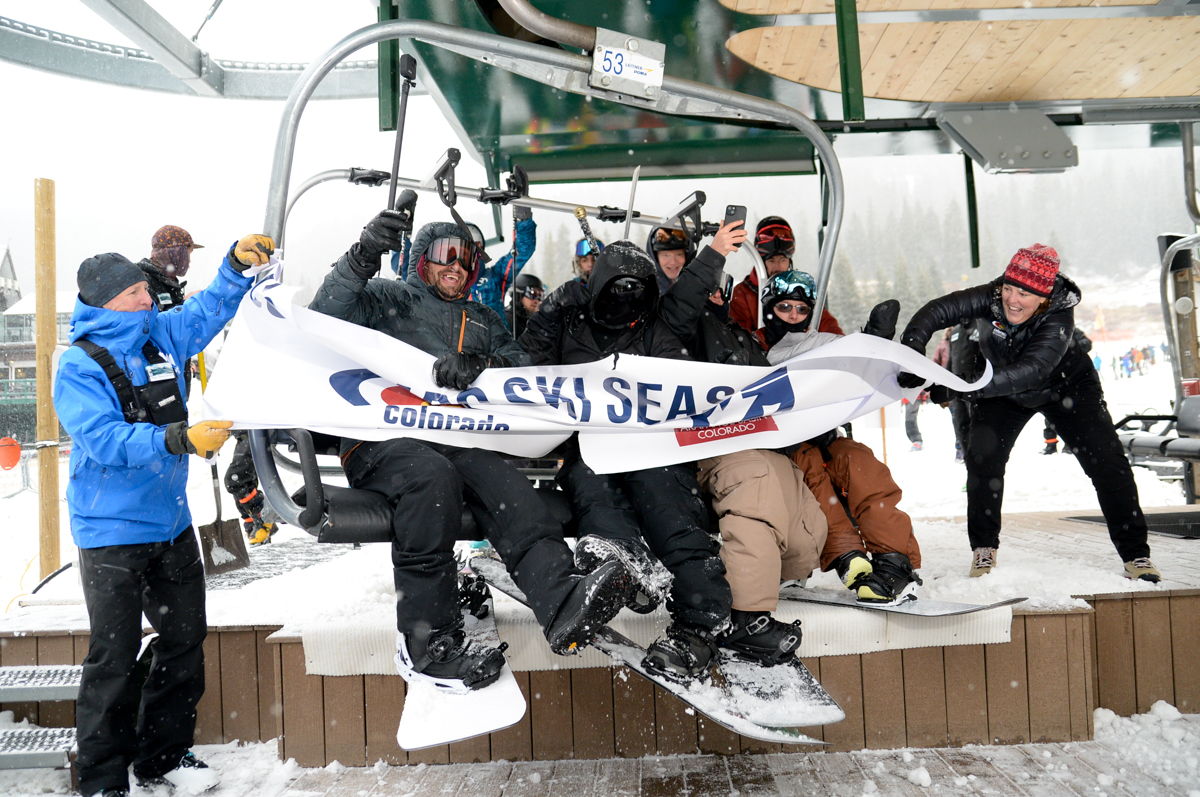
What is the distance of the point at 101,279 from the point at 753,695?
2.46 m

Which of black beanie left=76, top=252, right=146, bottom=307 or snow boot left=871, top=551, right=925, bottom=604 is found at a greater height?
black beanie left=76, top=252, right=146, bottom=307

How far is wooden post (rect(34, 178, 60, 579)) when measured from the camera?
4453 mm

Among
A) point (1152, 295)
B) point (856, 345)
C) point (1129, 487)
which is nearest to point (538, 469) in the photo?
point (856, 345)

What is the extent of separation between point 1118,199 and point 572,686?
995 inches

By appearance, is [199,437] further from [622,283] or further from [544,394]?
[622,283]

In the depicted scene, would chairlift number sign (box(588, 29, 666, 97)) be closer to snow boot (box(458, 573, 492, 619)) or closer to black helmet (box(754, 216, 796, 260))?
black helmet (box(754, 216, 796, 260))

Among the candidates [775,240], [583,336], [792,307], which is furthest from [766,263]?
[583,336]

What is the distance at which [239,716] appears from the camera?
3.35 meters

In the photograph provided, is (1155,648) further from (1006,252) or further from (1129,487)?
(1006,252)

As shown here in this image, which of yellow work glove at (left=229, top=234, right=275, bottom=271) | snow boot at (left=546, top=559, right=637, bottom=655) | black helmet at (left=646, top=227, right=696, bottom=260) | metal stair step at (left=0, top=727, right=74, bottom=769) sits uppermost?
black helmet at (left=646, top=227, right=696, bottom=260)

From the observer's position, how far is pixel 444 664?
96.6 inches

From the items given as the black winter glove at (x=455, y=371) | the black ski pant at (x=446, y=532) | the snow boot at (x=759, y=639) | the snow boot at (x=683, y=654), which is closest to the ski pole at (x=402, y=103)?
the black winter glove at (x=455, y=371)

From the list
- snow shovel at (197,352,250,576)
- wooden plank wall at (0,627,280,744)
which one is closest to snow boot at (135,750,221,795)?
wooden plank wall at (0,627,280,744)

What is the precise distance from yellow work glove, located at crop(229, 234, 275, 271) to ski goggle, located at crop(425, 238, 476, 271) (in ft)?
1.83
